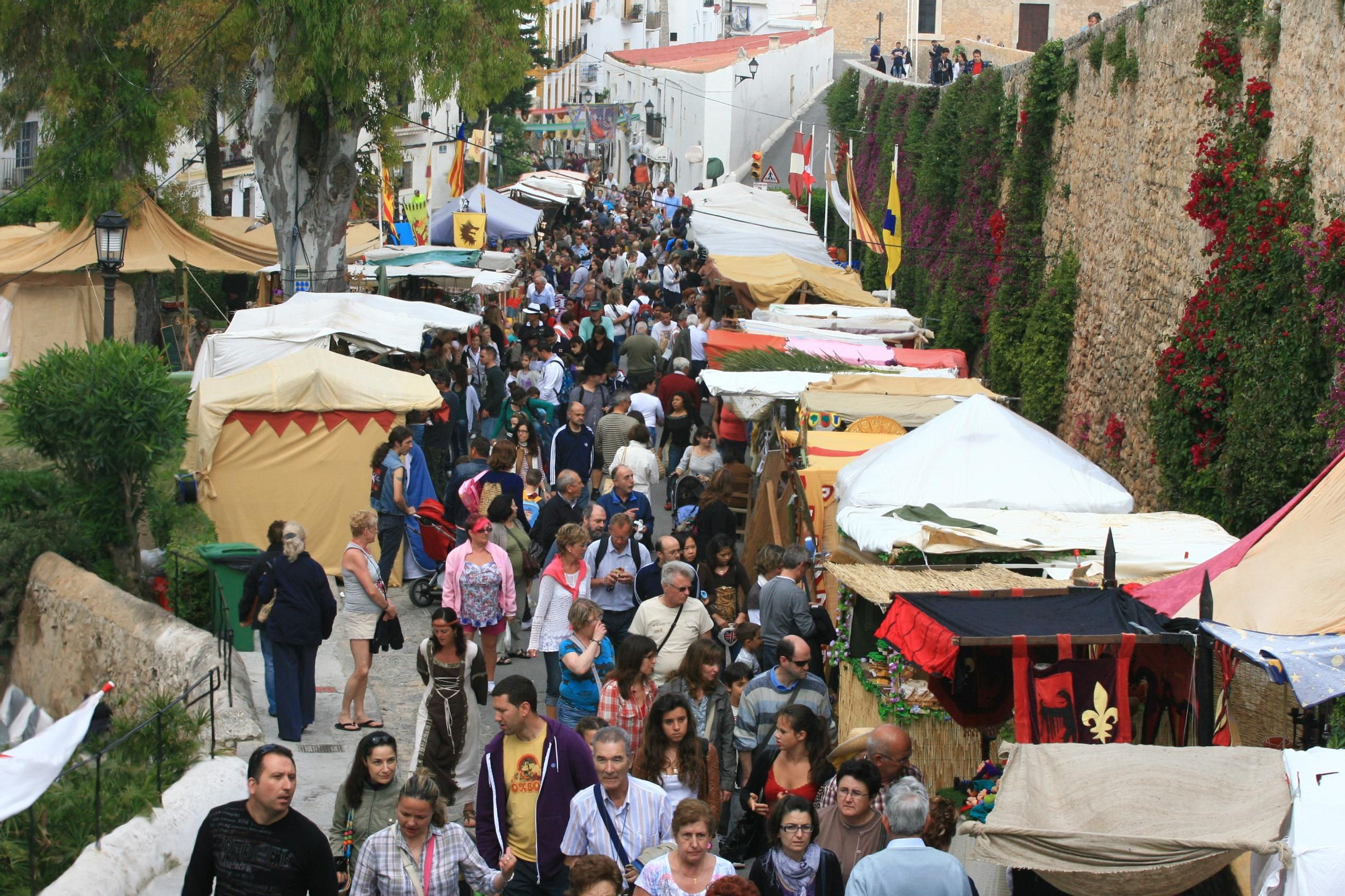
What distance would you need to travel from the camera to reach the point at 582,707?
8039mm

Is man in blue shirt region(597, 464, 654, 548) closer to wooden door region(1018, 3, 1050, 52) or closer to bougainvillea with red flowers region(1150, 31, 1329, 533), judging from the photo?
bougainvillea with red flowers region(1150, 31, 1329, 533)

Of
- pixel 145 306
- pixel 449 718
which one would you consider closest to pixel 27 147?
pixel 145 306

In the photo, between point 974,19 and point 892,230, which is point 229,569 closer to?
point 892,230

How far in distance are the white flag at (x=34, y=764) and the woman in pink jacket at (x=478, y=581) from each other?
11.6 ft

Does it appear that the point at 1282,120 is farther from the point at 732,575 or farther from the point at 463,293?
the point at 463,293

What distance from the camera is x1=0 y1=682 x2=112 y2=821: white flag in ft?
19.9

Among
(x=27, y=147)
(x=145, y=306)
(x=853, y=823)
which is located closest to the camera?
(x=853, y=823)

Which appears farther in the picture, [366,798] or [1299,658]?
[366,798]

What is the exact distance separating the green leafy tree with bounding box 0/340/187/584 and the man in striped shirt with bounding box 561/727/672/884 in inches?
236

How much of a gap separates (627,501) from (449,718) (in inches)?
156

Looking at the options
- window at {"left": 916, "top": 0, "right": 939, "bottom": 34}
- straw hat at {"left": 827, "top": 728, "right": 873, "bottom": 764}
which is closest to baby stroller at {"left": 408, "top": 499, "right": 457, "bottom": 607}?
straw hat at {"left": 827, "top": 728, "right": 873, "bottom": 764}

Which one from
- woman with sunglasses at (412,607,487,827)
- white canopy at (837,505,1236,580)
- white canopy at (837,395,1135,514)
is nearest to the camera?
woman with sunglasses at (412,607,487,827)

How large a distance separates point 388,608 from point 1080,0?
45.5 m

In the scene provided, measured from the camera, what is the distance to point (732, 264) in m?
23.9
